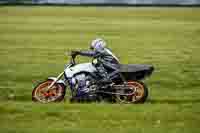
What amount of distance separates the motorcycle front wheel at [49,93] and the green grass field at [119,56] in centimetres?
38

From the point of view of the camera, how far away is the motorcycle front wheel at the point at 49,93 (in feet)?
39.6

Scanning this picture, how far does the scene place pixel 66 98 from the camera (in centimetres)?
1257

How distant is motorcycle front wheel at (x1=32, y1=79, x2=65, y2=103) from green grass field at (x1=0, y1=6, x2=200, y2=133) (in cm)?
38

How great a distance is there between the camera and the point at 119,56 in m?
23.6

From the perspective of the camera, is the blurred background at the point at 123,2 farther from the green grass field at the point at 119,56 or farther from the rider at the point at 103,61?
the rider at the point at 103,61

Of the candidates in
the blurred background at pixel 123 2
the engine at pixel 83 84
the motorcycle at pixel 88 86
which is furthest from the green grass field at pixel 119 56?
the blurred background at pixel 123 2

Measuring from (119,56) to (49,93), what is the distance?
459 inches

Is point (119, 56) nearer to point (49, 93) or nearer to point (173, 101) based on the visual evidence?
point (173, 101)

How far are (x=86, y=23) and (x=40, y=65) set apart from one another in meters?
25.4

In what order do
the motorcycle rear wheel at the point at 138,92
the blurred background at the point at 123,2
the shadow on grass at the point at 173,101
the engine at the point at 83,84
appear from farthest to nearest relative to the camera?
the blurred background at the point at 123,2 < the shadow on grass at the point at 173,101 < the engine at the point at 83,84 < the motorcycle rear wheel at the point at 138,92

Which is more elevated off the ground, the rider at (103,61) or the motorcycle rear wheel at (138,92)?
the rider at (103,61)

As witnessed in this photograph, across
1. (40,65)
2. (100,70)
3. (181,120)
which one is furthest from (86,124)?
(40,65)

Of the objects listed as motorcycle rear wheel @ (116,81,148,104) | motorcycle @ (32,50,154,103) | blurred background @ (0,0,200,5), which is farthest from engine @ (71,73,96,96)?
blurred background @ (0,0,200,5)

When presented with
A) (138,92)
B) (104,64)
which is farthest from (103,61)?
(138,92)
